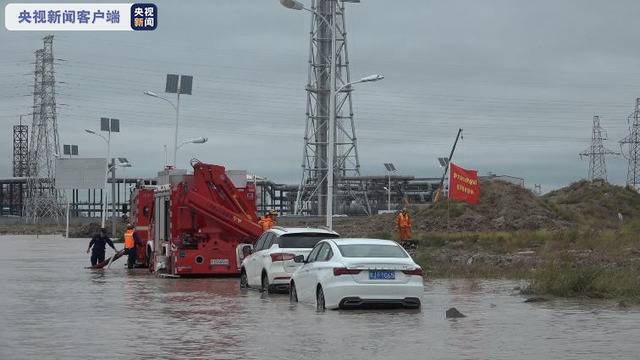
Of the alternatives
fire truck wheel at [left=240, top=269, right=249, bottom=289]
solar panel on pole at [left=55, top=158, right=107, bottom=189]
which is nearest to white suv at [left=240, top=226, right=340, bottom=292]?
fire truck wheel at [left=240, top=269, right=249, bottom=289]

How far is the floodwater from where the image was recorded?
43.3 ft

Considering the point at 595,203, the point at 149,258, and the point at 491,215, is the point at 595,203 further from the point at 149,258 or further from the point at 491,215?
A: the point at 149,258

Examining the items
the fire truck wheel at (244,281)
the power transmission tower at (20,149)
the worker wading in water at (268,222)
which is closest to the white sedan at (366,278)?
the fire truck wheel at (244,281)

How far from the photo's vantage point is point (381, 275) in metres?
18.7

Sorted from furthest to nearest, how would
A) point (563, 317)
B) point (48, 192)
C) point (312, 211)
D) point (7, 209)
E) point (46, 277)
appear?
point (7, 209)
point (48, 192)
point (312, 211)
point (46, 277)
point (563, 317)

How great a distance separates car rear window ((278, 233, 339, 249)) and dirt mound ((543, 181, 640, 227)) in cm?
4297

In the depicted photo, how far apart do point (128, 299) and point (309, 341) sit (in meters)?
9.31

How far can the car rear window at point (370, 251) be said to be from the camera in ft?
62.9

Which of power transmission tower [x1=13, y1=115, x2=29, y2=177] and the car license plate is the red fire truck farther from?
power transmission tower [x1=13, y1=115, x2=29, y2=177]

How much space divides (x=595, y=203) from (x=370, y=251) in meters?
55.4

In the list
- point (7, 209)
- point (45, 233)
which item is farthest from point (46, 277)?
point (7, 209)

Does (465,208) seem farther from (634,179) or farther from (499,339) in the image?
(499,339)

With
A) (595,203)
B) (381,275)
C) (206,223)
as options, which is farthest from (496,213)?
(381,275)

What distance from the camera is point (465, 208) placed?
65.6 metres
